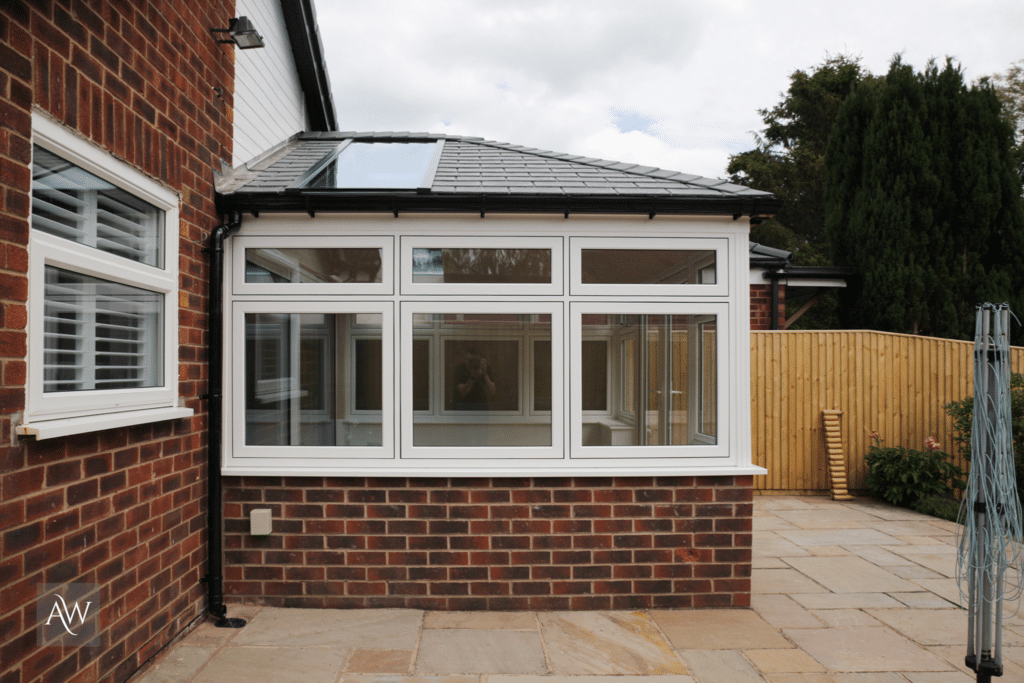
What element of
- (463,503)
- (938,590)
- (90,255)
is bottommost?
(938,590)

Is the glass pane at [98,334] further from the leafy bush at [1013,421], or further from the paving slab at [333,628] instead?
the leafy bush at [1013,421]

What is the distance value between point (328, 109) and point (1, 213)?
5.97 metres

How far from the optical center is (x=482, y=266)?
3926 mm

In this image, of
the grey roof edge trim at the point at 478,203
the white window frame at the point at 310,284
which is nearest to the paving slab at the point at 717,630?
the grey roof edge trim at the point at 478,203

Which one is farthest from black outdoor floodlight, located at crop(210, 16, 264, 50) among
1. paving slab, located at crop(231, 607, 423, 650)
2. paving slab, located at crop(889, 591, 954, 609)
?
paving slab, located at crop(889, 591, 954, 609)

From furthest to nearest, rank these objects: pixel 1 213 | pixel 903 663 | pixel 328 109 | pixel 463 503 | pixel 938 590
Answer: pixel 328 109 → pixel 938 590 → pixel 463 503 → pixel 903 663 → pixel 1 213

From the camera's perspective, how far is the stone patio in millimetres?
3080

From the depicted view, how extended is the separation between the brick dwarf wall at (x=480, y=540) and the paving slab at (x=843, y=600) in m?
0.75

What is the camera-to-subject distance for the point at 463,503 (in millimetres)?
3826

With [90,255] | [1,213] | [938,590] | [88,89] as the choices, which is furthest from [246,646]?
[938,590]

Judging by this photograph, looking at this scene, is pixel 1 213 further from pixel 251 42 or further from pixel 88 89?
pixel 251 42

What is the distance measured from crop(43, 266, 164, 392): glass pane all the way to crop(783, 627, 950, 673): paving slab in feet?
12.4

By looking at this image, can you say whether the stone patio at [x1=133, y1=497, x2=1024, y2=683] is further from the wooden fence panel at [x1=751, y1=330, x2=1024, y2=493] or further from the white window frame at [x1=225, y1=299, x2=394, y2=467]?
the wooden fence panel at [x1=751, y1=330, x2=1024, y2=493]

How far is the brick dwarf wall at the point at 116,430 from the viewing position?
7.15 feet
